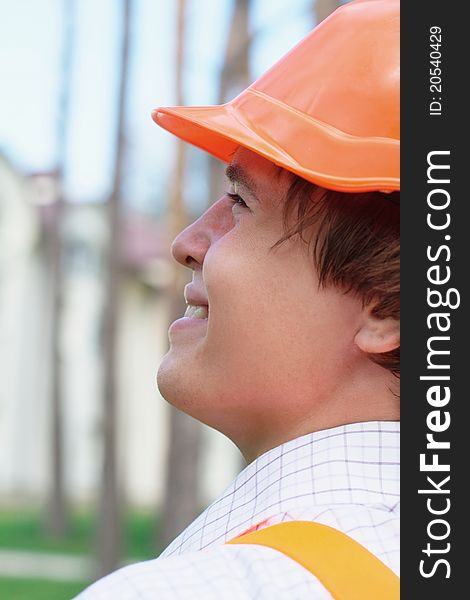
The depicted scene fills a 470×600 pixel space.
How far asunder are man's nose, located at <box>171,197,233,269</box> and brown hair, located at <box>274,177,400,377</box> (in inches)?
4.9

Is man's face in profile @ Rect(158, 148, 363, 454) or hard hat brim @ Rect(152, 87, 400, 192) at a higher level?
hard hat brim @ Rect(152, 87, 400, 192)

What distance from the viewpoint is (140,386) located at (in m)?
30.6

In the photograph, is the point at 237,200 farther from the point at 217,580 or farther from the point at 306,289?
the point at 217,580

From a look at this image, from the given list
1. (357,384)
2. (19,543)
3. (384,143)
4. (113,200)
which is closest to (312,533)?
(357,384)

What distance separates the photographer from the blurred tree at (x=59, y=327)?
1741 centimetres

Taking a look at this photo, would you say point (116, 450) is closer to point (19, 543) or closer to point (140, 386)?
point (19, 543)

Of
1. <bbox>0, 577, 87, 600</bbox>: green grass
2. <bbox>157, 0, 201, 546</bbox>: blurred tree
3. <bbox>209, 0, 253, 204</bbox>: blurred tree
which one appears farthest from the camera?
<bbox>0, 577, 87, 600</bbox>: green grass

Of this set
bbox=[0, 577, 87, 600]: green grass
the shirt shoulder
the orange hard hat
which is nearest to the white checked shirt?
the shirt shoulder

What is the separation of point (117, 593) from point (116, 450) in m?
15.6

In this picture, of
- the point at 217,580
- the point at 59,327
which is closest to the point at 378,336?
the point at 217,580

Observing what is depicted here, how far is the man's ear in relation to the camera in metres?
1.42

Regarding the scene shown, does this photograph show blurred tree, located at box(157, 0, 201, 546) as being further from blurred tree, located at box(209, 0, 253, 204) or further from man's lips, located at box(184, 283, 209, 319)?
man's lips, located at box(184, 283, 209, 319)

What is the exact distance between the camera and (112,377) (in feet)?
52.4

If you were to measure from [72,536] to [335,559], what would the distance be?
21830 millimetres
